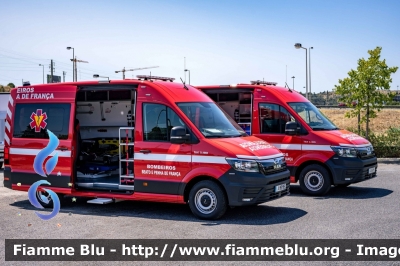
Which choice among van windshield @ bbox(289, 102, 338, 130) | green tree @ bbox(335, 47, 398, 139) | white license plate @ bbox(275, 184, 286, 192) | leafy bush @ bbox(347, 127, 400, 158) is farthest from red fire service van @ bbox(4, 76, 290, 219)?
green tree @ bbox(335, 47, 398, 139)

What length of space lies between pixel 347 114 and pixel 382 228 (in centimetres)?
1574

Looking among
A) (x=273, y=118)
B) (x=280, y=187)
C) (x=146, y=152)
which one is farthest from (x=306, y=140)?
(x=146, y=152)

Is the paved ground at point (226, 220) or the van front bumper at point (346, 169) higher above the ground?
the van front bumper at point (346, 169)

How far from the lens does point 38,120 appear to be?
11375 mm

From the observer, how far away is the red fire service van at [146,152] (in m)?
9.42

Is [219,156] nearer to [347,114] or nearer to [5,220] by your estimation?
[5,220]

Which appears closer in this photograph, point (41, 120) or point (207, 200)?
point (207, 200)

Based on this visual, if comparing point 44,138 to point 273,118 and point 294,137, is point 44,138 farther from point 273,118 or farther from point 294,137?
point 294,137

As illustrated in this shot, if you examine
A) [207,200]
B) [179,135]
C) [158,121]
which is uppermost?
[158,121]

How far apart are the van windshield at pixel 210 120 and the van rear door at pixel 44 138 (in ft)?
8.40

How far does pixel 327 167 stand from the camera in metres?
12.2

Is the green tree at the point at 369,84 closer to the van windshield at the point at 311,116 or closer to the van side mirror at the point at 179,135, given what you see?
the van windshield at the point at 311,116

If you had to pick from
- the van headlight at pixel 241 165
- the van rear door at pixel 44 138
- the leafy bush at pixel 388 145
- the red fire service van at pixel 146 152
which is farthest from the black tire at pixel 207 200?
Result: the leafy bush at pixel 388 145

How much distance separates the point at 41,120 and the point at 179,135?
3.44 meters
